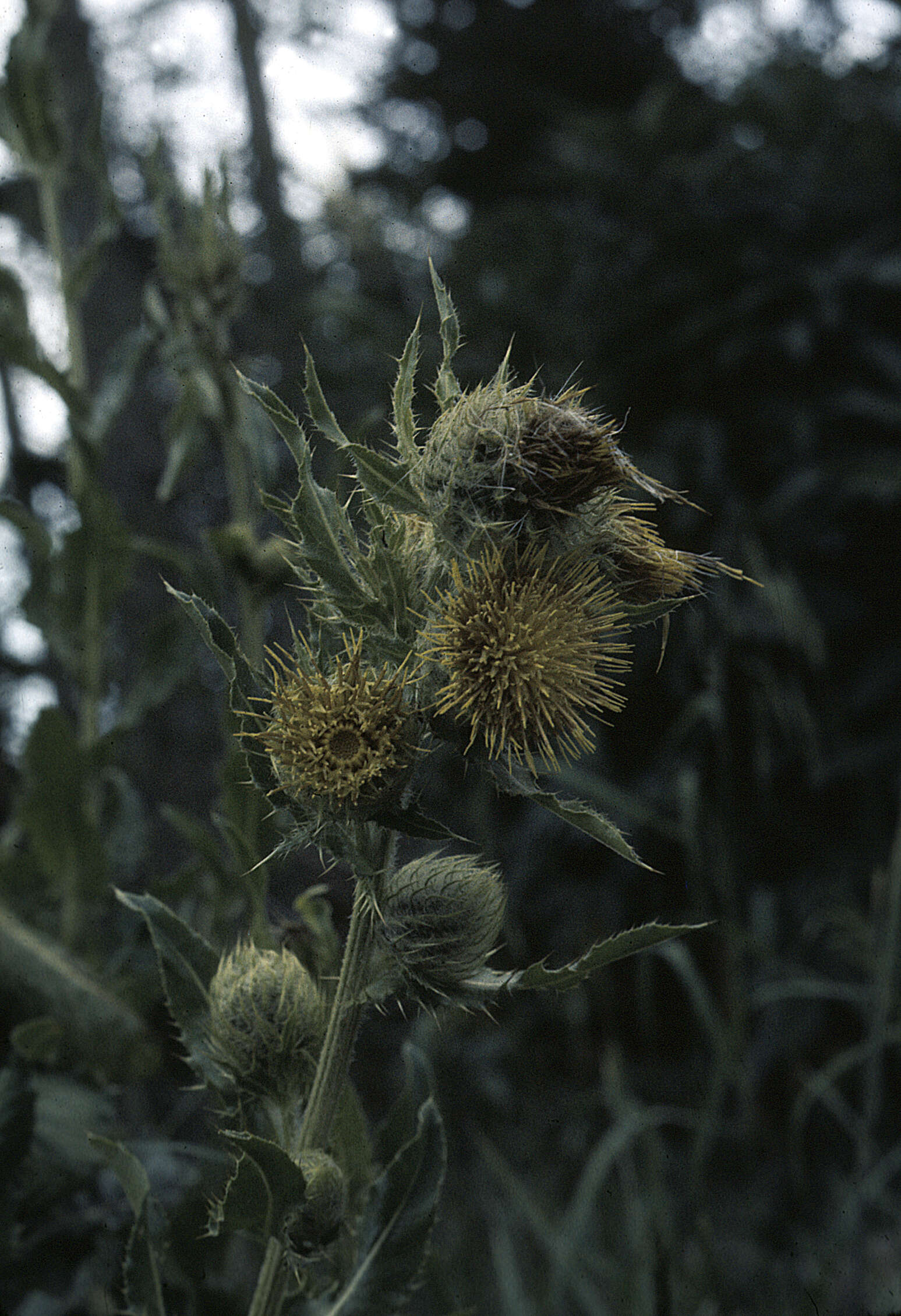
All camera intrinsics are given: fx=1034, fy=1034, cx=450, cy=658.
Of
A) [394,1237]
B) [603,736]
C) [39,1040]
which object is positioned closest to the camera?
[394,1237]

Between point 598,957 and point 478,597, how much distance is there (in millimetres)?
252

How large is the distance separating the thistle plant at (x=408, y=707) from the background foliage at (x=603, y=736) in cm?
7

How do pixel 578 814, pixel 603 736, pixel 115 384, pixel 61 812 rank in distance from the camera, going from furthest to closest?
pixel 603 736 < pixel 115 384 < pixel 61 812 < pixel 578 814

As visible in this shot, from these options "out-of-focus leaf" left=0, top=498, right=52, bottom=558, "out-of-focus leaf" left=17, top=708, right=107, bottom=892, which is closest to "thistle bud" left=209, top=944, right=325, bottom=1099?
"out-of-focus leaf" left=17, top=708, right=107, bottom=892

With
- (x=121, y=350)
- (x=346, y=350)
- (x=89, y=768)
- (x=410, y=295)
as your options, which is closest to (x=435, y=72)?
(x=410, y=295)

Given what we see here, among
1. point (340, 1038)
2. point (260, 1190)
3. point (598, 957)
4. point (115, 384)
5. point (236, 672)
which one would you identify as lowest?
point (260, 1190)

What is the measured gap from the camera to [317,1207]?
72 centimetres

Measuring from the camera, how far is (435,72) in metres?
6.33

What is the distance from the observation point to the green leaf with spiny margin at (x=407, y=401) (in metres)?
0.73

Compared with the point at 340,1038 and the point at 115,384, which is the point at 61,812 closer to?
the point at 115,384

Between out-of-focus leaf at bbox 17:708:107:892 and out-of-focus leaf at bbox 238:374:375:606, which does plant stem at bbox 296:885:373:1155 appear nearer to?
out-of-focus leaf at bbox 238:374:375:606

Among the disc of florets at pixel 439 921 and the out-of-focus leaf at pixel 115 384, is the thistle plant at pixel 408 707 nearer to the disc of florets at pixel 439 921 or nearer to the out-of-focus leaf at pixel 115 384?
the disc of florets at pixel 439 921

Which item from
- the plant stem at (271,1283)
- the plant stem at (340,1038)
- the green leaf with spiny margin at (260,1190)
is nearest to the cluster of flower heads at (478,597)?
the plant stem at (340,1038)

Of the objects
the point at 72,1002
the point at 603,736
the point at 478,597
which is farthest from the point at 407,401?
the point at 603,736
